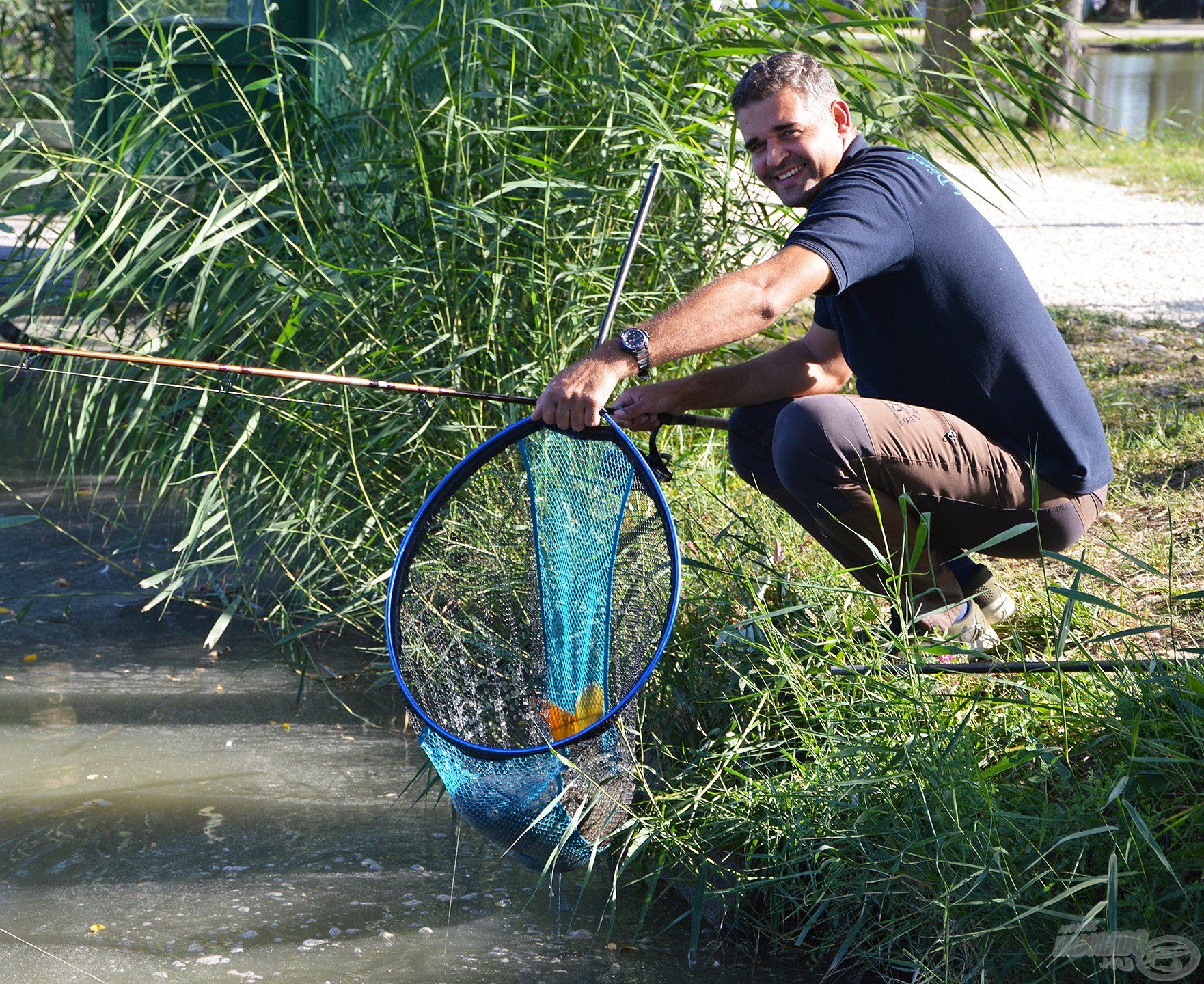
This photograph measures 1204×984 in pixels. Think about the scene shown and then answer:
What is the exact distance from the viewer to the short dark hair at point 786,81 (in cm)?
282

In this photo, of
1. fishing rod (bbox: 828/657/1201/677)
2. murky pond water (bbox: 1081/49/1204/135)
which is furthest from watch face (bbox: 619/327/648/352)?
murky pond water (bbox: 1081/49/1204/135)

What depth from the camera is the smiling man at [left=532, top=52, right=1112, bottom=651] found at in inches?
104

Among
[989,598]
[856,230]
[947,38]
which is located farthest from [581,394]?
[947,38]

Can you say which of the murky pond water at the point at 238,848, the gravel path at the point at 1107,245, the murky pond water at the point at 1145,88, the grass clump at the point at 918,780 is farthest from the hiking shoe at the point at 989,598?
the murky pond water at the point at 1145,88

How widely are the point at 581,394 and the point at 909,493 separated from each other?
32.1 inches

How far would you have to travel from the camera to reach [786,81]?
2812 mm

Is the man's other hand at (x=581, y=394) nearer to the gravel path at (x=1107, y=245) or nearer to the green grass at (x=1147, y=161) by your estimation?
the gravel path at (x=1107, y=245)

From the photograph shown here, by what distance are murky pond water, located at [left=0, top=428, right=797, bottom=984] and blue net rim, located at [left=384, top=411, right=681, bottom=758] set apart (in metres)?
0.43

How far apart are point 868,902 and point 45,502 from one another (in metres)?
3.78

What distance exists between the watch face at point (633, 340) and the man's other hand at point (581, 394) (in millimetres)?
21

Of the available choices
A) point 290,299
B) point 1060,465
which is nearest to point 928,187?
point 1060,465

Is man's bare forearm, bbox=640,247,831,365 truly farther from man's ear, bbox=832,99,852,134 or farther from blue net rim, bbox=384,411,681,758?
man's ear, bbox=832,99,852,134

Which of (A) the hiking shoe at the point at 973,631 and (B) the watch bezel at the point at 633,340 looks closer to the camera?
(B) the watch bezel at the point at 633,340

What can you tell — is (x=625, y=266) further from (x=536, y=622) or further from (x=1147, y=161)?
(x=1147, y=161)
